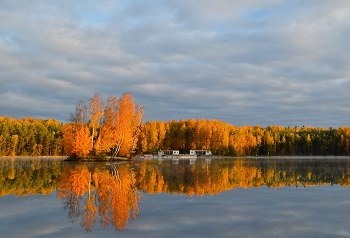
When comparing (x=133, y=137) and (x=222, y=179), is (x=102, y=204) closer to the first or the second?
(x=222, y=179)

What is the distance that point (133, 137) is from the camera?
218 ft

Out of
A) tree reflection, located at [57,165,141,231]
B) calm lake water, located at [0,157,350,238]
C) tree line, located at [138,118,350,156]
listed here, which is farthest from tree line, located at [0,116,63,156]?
tree reflection, located at [57,165,141,231]

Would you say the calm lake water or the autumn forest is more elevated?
the autumn forest

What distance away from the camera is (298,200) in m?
16.7

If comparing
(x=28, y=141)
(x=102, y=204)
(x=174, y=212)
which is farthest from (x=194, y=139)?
(x=174, y=212)

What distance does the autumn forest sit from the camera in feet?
192

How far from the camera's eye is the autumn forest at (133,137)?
58.7m

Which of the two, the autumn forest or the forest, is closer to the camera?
the autumn forest

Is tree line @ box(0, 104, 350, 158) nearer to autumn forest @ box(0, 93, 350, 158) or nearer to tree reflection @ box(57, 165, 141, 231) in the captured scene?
autumn forest @ box(0, 93, 350, 158)

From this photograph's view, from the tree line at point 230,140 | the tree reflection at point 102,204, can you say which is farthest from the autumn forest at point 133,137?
the tree reflection at point 102,204

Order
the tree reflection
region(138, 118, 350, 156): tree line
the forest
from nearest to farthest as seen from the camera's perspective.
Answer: the tree reflection → the forest → region(138, 118, 350, 156): tree line

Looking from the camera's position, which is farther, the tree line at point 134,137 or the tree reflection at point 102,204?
the tree line at point 134,137

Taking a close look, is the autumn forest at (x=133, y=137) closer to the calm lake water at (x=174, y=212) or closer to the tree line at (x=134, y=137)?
the tree line at (x=134, y=137)

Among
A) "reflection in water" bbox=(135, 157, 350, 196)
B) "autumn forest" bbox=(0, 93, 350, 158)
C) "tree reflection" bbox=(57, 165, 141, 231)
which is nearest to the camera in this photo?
"tree reflection" bbox=(57, 165, 141, 231)
